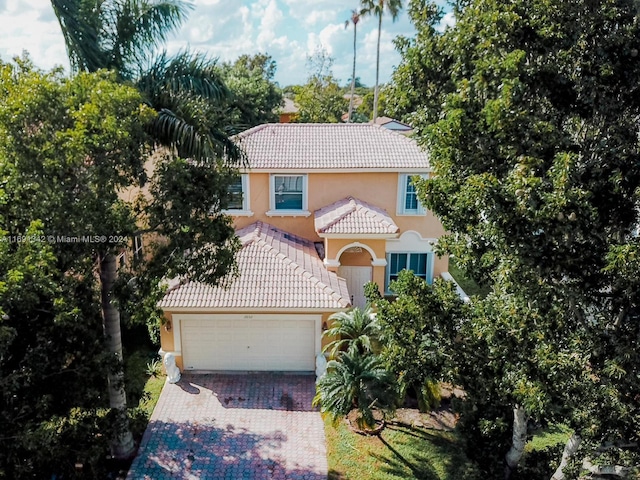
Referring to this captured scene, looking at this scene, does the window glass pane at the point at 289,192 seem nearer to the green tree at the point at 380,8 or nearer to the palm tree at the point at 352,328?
the palm tree at the point at 352,328

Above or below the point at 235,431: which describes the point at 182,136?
above

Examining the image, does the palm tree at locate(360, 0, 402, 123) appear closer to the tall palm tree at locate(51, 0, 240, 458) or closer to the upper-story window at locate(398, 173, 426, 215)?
the upper-story window at locate(398, 173, 426, 215)

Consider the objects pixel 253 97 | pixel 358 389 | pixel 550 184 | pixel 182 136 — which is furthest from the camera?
pixel 253 97

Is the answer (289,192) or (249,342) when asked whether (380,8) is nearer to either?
(289,192)

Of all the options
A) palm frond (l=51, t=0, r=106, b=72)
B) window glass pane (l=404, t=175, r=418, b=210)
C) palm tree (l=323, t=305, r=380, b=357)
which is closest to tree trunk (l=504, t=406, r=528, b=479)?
palm tree (l=323, t=305, r=380, b=357)

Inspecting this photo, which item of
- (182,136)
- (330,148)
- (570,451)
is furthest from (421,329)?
Result: (330,148)

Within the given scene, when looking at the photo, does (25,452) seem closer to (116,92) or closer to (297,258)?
(116,92)
